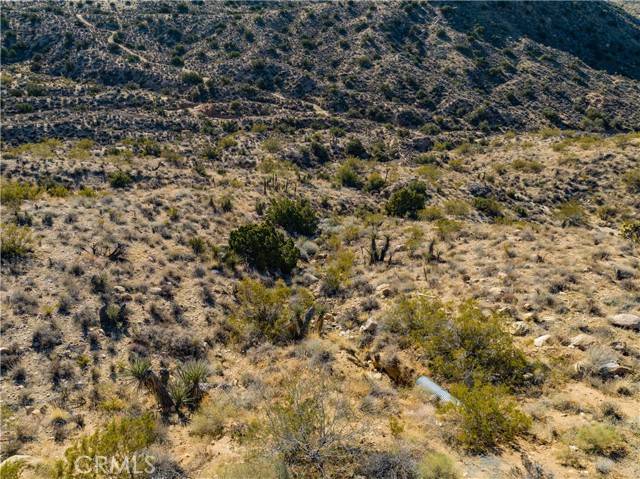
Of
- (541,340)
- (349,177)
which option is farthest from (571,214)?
(541,340)

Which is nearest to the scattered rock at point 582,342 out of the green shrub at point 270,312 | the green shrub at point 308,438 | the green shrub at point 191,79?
the green shrub at point 308,438

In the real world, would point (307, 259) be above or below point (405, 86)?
below

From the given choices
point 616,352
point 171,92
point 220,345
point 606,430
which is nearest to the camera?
point 606,430

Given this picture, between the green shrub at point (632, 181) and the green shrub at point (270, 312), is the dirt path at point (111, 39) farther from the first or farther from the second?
the green shrub at point (632, 181)

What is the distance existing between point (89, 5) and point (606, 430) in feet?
269

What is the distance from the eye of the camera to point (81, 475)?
24.2 feet

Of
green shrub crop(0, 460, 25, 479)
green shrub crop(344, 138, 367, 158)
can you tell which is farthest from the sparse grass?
green shrub crop(0, 460, 25, 479)

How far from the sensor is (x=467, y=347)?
12078 mm

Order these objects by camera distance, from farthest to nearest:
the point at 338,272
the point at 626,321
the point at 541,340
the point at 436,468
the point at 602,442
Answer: the point at 338,272 < the point at 626,321 < the point at 541,340 < the point at 602,442 < the point at 436,468

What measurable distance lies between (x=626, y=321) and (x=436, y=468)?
9.17m

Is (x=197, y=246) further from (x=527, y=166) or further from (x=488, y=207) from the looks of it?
(x=527, y=166)

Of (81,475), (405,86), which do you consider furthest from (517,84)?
(81,475)

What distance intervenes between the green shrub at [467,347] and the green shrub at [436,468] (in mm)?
3398

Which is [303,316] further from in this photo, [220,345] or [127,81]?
[127,81]
